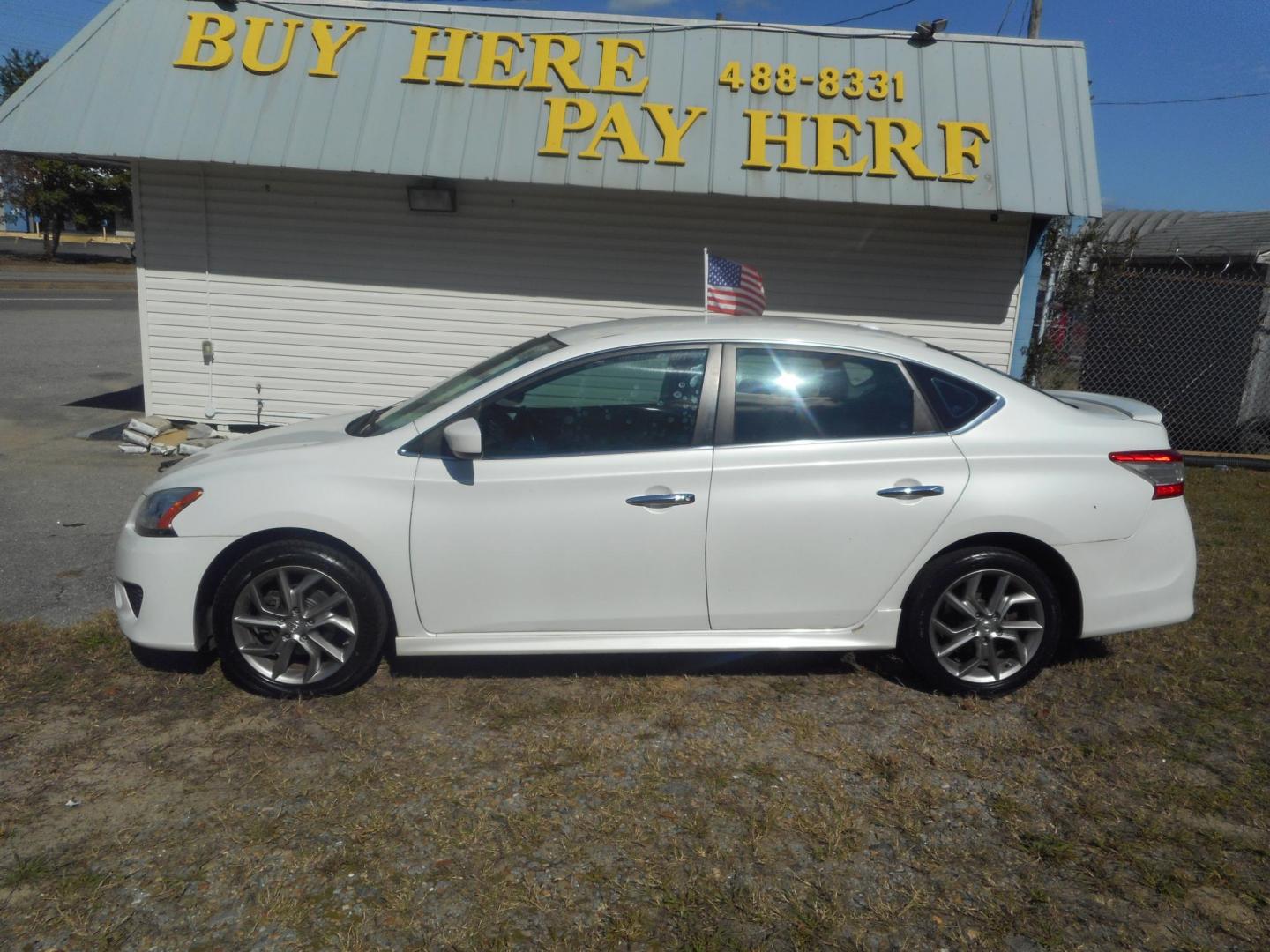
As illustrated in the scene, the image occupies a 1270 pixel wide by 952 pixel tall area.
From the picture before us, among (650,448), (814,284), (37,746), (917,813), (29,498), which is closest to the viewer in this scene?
(917,813)

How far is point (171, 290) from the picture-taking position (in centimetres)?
1019

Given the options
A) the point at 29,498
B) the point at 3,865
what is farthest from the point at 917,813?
the point at 29,498

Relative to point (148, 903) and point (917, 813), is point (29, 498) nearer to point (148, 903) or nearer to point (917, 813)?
point (148, 903)

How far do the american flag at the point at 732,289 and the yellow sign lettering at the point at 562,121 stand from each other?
212cm

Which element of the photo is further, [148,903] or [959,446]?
[959,446]

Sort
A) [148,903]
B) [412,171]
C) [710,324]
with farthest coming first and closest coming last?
1. [412,171]
2. [710,324]
3. [148,903]

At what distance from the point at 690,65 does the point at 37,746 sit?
305 inches

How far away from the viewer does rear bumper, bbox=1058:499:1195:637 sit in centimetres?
462

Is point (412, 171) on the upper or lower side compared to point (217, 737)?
upper

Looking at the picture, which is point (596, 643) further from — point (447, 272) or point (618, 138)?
point (447, 272)

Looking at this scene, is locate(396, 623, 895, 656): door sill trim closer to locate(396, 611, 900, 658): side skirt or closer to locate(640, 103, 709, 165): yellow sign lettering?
locate(396, 611, 900, 658): side skirt

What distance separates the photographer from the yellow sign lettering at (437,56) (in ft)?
30.7

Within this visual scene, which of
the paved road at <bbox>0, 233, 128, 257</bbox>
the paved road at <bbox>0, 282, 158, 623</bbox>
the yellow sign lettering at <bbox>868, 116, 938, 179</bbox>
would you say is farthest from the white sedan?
the paved road at <bbox>0, 233, 128, 257</bbox>

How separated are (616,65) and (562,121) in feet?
2.54
